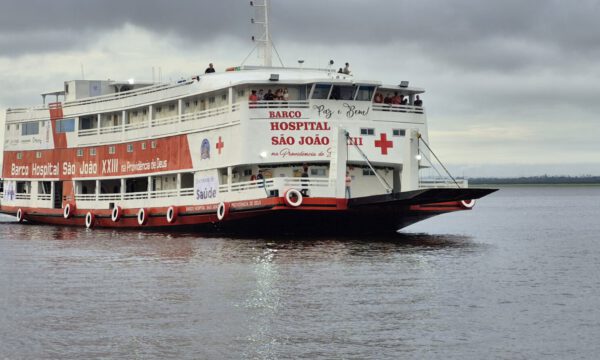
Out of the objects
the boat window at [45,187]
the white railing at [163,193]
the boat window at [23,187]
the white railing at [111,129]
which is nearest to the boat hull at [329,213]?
the white railing at [163,193]

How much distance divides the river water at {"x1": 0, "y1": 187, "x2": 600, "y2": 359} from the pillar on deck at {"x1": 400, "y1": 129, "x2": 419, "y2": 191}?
216 centimetres

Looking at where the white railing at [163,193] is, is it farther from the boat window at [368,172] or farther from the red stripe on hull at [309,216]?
the boat window at [368,172]

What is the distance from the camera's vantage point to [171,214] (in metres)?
39.4

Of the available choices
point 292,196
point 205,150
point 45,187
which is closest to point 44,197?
point 45,187

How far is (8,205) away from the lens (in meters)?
52.3

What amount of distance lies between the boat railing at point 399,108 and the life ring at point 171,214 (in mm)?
9620

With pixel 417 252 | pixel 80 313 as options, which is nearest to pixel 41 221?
pixel 417 252

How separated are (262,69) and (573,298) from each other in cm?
2128

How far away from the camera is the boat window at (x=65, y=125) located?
155ft

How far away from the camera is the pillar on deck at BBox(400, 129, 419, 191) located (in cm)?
3394

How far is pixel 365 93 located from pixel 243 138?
4961 mm

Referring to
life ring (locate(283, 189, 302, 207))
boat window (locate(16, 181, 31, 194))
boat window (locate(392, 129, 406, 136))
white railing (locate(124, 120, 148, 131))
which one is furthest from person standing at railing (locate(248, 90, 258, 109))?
boat window (locate(16, 181, 31, 194))

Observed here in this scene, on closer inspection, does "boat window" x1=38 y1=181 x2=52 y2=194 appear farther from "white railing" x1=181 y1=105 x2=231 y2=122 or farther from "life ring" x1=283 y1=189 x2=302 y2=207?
"life ring" x1=283 y1=189 x2=302 y2=207

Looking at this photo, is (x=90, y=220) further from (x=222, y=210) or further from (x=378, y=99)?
(x=378, y=99)
